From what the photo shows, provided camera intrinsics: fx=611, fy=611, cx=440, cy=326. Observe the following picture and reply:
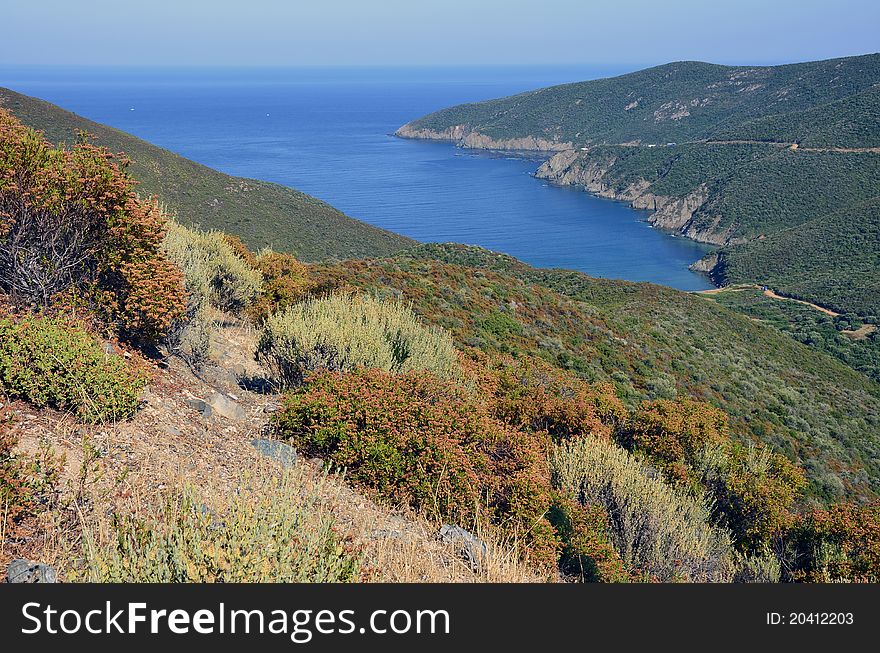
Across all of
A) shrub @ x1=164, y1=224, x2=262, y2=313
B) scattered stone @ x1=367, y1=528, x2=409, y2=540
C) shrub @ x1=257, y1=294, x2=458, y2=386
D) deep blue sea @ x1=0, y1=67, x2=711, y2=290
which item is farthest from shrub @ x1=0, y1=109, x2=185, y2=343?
deep blue sea @ x1=0, y1=67, x2=711, y2=290

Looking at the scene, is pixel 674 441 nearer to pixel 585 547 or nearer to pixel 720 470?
pixel 720 470

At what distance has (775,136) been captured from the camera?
410ft

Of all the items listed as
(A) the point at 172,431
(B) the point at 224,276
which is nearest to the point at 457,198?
(B) the point at 224,276

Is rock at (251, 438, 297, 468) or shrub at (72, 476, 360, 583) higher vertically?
shrub at (72, 476, 360, 583)

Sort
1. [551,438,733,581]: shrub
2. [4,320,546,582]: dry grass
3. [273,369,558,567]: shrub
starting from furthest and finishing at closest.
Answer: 1. [551,438,733,581]: shrub
2. [273,369,558,567]: shrub
3. [4,320,546,582]: dry grass

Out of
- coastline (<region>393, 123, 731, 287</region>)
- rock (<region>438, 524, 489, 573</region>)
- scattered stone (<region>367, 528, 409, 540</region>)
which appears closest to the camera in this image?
rock (<region>438, 524, 489, 573</region>)

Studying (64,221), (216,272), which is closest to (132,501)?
(64,221)

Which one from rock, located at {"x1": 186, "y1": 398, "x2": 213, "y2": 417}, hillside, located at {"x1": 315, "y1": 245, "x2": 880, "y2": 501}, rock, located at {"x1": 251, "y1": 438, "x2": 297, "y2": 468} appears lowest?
hillside, located at {"x1": 315, "y1": 245, "x2": 880, "y2": 501}

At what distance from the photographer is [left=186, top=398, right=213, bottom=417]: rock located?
7551 millimetres

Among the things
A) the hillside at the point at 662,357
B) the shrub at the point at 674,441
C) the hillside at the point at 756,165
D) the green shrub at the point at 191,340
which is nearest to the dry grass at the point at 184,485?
the green shrub at the point at 191,340

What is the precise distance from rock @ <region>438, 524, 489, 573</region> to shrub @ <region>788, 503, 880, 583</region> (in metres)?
5.22

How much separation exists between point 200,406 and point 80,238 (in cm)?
279

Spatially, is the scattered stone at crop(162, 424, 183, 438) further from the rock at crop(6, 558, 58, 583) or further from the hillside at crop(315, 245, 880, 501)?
the hillside at crop(315, 245, 880, 501)
